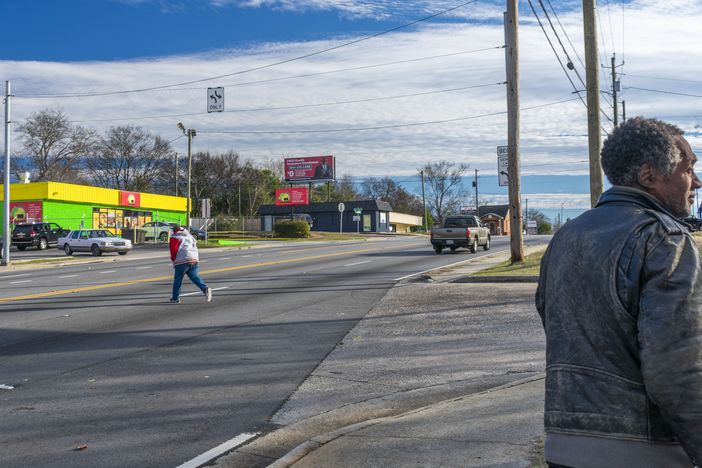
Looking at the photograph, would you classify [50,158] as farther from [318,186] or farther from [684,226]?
[684,226]

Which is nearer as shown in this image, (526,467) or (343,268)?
(526,467)

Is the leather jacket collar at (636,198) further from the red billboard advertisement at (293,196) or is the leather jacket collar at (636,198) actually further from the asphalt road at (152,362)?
the red billboard advertisement at (293,196)

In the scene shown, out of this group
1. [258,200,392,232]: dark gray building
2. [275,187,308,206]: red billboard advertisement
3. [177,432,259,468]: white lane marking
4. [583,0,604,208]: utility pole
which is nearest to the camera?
[177,432,259,468]: white lane marking

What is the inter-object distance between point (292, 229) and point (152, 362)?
158 ft

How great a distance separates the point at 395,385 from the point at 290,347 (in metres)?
2.36

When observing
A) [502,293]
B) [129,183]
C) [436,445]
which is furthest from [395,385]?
[129,183]

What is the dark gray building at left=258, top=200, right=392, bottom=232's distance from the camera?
7775cm

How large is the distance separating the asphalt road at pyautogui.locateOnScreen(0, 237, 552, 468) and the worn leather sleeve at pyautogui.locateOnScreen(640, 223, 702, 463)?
11.4 ft

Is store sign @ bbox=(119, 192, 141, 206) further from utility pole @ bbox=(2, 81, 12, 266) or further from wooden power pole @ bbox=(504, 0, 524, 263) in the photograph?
wooden power pole @ bbox=(504, 0, 524, 263)


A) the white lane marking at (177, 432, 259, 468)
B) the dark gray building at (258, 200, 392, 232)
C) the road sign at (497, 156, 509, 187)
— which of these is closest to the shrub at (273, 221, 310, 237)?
the dark gray building at (258, 200, 392, 232)

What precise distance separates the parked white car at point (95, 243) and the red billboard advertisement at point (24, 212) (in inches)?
611

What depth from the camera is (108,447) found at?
15.3ft

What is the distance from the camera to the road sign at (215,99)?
2441cm

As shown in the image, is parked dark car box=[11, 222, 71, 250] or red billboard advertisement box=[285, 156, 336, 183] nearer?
parked dark car box=[11, 222, 71, 250]
